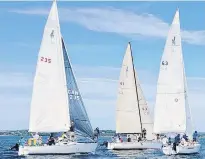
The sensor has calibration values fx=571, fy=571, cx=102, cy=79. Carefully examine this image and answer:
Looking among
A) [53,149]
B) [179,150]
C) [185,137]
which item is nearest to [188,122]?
[185,137]

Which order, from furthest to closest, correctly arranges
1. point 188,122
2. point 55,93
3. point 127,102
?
point 127,102 → point 188,122 → point 55,93

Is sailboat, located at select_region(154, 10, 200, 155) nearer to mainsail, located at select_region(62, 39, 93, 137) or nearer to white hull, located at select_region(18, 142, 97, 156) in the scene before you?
mainsail, located at select_region(62, 39, 93, 137)

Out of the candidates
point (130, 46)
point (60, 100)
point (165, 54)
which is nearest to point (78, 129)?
point (60, 100)

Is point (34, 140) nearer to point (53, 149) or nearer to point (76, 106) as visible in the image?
point (53, 149)

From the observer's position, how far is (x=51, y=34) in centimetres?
5778

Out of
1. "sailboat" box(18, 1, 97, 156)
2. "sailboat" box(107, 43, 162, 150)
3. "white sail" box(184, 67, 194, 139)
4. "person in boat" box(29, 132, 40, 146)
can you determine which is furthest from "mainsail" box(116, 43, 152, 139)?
"person in boat" box(29, 132, 40, 146)

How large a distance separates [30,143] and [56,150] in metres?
2.85

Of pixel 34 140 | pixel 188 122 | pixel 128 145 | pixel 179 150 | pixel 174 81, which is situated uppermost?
pixel 174 81

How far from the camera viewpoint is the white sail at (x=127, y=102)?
241ft

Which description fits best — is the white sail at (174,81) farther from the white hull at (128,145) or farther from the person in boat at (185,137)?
the white hull at (128,145)

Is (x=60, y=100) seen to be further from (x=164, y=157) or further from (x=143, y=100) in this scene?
(x=143, y=100)

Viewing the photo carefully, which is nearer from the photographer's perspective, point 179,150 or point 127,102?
point 179,150

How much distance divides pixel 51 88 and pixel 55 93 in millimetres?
660

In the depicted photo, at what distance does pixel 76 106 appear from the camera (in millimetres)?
59438
